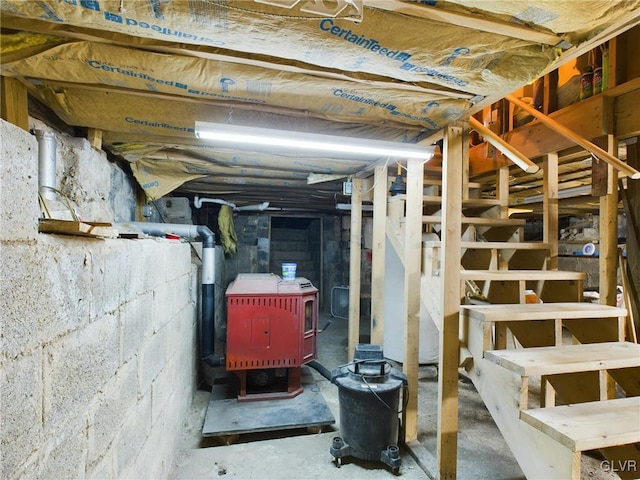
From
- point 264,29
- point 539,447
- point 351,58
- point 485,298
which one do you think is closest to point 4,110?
point 264,29

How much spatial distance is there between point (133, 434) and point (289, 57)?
5.38 ft

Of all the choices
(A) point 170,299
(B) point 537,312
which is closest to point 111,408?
(A) point 170,299

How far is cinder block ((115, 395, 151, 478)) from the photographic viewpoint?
47.0 inches

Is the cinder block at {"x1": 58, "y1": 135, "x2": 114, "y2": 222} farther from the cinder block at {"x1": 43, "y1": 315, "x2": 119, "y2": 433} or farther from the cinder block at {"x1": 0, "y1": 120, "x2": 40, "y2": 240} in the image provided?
the cinder block at {"x1": 0, "y1": 120, "x2": 40, "y2": 240}

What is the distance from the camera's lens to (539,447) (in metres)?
1.19

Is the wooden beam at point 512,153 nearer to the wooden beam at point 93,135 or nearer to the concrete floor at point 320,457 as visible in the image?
the concrete floor at point 320,457

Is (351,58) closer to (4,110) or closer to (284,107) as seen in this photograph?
(284,107)

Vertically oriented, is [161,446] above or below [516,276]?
below

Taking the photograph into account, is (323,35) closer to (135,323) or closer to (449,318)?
(135,323)

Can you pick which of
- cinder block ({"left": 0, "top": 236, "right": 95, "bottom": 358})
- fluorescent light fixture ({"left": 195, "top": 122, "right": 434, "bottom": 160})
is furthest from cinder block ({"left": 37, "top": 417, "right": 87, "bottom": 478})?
fluorescent light fixture ({"left": 195, "top": 122, "right": 434, "bottom": 160})

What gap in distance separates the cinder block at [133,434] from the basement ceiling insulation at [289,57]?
143 centimetres

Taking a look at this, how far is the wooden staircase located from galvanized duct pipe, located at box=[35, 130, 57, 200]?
80.6 inches

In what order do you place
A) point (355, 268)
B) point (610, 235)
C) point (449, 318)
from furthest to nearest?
point (355, 268) < point (610, 235) < point (449, 318)

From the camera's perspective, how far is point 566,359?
54.2 inches
